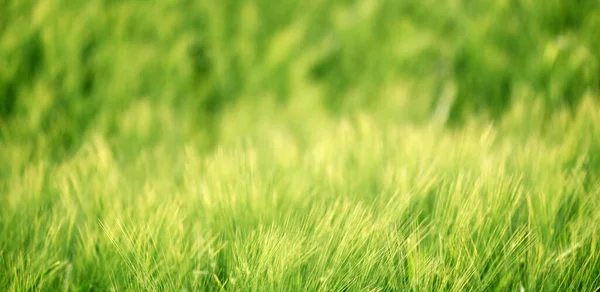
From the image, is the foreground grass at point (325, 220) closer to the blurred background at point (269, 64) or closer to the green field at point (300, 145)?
the green field at point (300, 145)

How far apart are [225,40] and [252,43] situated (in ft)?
0.25

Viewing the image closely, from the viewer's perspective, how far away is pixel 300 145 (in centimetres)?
101

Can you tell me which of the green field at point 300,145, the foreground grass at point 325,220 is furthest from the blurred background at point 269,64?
the foreground grass at point 325,220

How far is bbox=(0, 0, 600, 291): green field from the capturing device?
648mm

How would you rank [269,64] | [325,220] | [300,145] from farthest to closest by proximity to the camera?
1. [269,64]
2. [300,145]
3. [325,220]

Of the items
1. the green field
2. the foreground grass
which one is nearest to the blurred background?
the green field

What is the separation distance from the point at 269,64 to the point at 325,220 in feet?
1.89

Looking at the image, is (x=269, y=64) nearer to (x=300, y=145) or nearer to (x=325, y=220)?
(x=300, y=145)

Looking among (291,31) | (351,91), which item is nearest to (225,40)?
(291,31)

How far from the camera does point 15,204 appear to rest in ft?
2.46

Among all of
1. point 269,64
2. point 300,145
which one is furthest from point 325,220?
point 269,64

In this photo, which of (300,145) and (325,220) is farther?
(300,145)

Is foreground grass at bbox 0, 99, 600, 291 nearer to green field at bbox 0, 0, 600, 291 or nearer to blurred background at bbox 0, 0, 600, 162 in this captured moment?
green field at bbox 0, 0, 600, 291

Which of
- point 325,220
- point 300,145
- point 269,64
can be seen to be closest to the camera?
point 325,220
